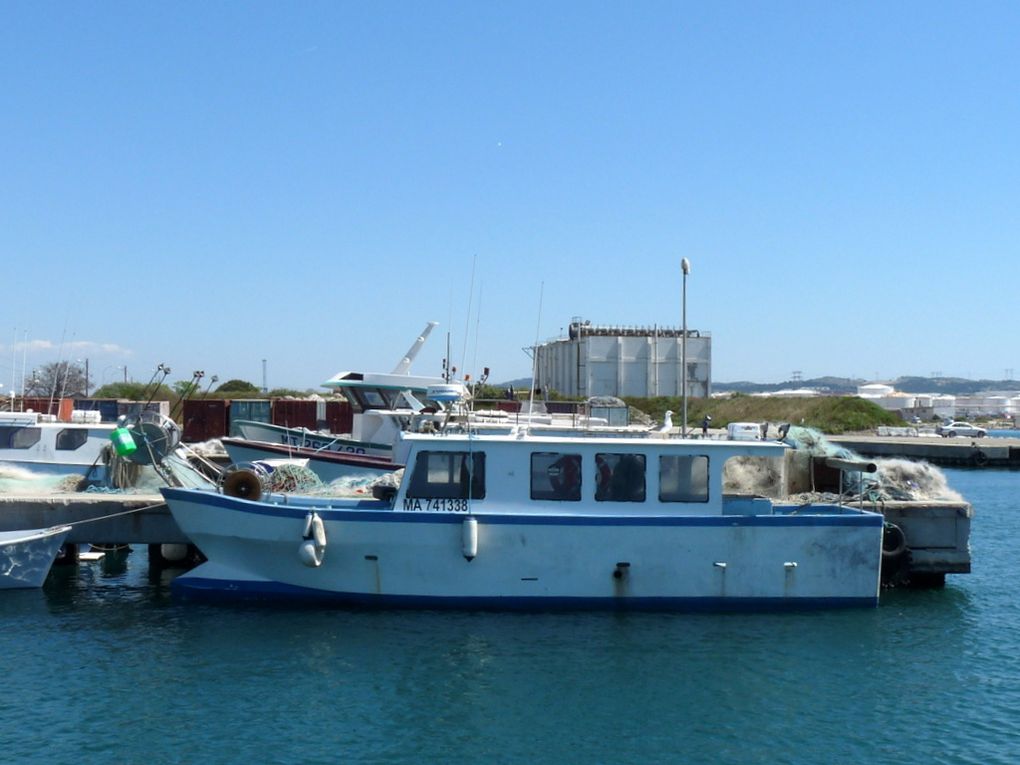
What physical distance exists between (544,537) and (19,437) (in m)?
13.5

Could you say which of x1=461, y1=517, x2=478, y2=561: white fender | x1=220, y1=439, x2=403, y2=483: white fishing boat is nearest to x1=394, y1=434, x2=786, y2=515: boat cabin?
x1=461, y1=517, x2=478, y2=561: white fender

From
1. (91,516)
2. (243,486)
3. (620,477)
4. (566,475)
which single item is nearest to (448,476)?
(566,475)

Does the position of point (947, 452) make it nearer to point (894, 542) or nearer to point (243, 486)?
point (894, 542)

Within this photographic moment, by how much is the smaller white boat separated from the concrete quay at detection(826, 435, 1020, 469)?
4260 cm

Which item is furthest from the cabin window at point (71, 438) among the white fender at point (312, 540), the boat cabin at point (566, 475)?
the boat cabin at point (566, 475)

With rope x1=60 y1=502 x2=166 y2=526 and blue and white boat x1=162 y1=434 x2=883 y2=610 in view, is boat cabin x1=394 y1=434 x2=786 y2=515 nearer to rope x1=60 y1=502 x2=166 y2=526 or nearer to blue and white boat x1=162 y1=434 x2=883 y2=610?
blue and white boat x1=162 y1=434 x2=883 y2=610

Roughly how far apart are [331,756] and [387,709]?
4.32ft

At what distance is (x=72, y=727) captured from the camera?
1116 cm

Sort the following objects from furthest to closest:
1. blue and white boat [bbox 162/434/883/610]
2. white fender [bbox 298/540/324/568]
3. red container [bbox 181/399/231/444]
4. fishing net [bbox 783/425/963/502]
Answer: red container [bbox 181/399/231/444] < fishing net [bbox 783/425/963/502] < blue and white boat [bbox 162/434/883/610] < white fender [bbox 298/540/324/568]

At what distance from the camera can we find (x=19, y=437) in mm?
22594

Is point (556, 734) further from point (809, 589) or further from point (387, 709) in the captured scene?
point (809, 589)

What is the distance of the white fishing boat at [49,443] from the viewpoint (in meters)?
22.5

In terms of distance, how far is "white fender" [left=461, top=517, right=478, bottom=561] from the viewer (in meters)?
14.9

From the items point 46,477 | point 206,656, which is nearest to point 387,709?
point 206,656
